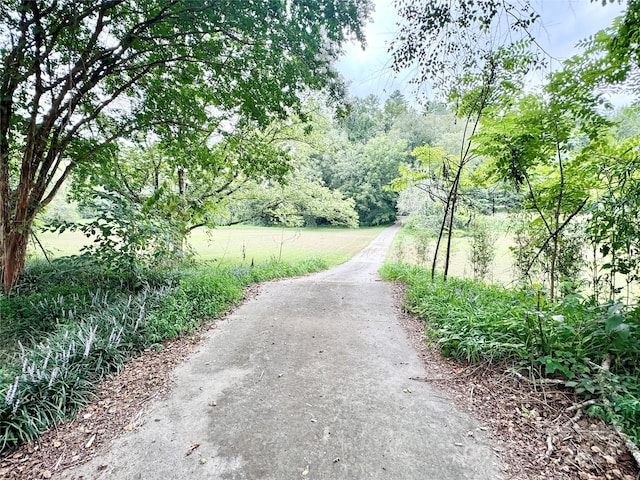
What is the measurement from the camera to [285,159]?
550 cm

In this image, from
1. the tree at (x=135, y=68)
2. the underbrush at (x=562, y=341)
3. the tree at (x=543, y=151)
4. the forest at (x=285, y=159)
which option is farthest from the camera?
the tree at (x=135, y=68)

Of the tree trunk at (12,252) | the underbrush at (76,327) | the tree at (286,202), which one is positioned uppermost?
the tree at (286,202)

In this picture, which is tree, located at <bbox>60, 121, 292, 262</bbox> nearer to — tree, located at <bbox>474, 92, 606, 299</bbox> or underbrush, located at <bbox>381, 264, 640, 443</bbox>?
tree, located at <bbox>474, 92, 606, 299</bbox>

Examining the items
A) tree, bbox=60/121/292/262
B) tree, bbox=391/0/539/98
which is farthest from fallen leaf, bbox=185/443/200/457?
tree, bbox=391/0/539/98

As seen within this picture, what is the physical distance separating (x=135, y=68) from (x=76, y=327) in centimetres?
393

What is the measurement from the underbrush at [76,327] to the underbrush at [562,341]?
3473 mm

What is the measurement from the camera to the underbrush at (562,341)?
6.43 feet

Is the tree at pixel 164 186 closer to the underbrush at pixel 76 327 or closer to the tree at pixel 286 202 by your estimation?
the underbrush at pixel 76 327

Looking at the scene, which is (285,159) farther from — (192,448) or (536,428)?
(536,428)

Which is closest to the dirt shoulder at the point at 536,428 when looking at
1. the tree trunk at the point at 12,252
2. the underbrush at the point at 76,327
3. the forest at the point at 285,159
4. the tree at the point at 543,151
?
the forest at the point at 285,159

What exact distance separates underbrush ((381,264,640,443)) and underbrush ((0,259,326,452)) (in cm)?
347

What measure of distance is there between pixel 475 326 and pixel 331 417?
195 centimetres

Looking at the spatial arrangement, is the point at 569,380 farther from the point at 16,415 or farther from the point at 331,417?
the point at 16,415

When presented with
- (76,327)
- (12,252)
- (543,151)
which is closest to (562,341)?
(543,151)
